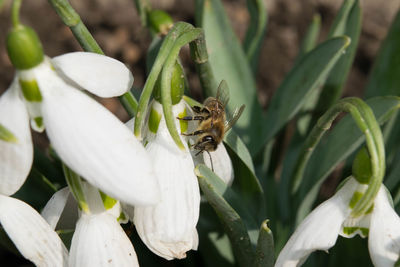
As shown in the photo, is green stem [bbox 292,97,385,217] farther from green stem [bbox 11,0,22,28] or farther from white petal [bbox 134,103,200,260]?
green stem [bbox 11,0,22,28]

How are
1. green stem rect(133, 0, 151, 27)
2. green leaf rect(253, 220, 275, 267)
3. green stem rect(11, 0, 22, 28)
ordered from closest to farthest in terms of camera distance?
1. green stem rect(11, 0, 22, 28)
2. green leaf rect(253, 220, 275, 267)
3. green stem rect(133, 0, 151, 27)

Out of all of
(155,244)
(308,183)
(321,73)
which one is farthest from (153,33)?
(155,244)

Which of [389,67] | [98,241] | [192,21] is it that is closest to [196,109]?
[98,241]

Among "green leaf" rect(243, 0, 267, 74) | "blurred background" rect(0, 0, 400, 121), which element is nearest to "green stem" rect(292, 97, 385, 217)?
"green leaf" rect(243, 0, 267, 74)

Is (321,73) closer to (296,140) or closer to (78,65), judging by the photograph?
(296,140)

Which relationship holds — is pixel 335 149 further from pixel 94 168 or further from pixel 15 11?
pixel 15 11

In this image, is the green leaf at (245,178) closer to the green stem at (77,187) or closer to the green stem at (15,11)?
the green stem at (77,187)

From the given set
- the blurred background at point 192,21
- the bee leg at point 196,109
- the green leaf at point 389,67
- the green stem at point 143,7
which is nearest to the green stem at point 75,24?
the bee leg at point 196,109
